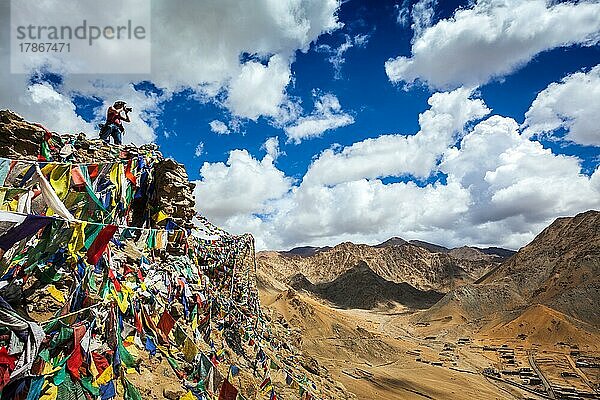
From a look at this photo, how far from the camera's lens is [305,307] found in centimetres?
4553

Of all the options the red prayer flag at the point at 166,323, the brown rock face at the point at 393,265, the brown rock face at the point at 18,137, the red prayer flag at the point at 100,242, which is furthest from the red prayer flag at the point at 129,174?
the brown rock face at the point at 393,265

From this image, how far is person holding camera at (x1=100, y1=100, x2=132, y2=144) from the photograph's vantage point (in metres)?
13.9

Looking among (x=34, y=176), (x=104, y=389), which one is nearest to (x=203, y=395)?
(x=104, y=389)

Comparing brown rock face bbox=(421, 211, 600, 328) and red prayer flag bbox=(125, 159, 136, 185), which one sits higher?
red prayer flag bbox=(125, 159, 136, 185)

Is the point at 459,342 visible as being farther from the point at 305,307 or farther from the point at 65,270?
the point at 65,270

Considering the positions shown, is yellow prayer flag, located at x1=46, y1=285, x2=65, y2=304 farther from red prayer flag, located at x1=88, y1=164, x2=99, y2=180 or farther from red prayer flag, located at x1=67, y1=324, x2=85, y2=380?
red prayer flag, located at x1=88, y1=164, x2=99, y2=180

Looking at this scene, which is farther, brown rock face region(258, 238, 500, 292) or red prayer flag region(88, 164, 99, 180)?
brown rock face region(258, 238, 500, 292)

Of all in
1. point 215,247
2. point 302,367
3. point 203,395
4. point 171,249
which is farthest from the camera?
point 302,367

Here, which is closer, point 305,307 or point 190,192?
point 190,192

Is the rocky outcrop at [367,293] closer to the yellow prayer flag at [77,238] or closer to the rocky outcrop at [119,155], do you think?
the rocky outcrop at [119,155]

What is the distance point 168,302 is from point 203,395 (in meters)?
3.02

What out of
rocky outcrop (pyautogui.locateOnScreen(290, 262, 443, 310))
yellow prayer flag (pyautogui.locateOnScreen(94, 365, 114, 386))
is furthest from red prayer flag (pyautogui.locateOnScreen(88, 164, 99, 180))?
rocky outcrop (pyautogui.locateOnScreen(290, 262, 443, 310))

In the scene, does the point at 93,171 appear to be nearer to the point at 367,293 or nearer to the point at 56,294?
the point at 56,294

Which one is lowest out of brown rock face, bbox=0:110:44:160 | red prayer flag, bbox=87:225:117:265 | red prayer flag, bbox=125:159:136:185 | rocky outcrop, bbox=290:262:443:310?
rocky outcrop, bbox=290:262:443:310
